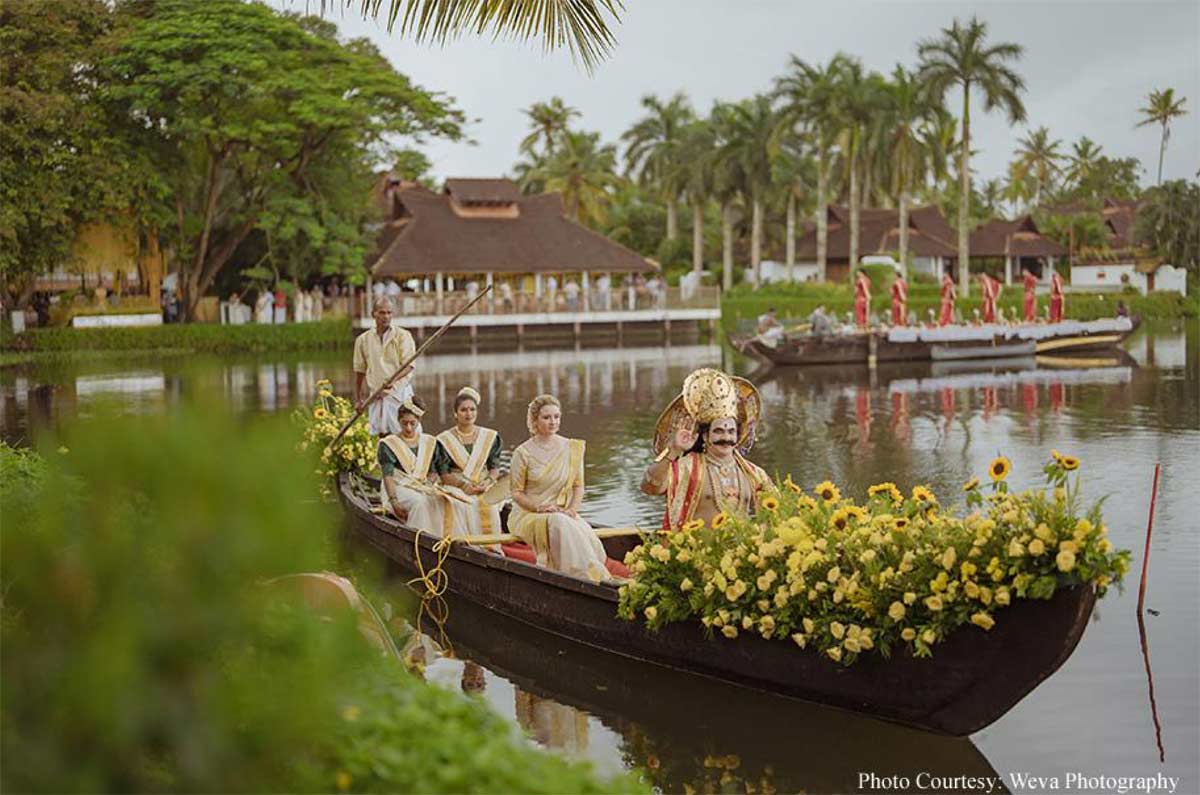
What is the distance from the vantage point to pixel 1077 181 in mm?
93812

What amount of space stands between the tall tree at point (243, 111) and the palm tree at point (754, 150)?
1718cm

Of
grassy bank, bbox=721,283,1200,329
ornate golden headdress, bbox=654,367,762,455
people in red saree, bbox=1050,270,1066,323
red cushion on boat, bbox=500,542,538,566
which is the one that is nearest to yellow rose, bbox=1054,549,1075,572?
ornate golden headdress, bbox=654,367,762,455

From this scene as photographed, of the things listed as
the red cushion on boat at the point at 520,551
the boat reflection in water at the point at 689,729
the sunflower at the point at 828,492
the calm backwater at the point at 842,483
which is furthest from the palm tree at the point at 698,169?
the sunflower at the point at 828,492

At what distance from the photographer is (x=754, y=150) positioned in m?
60.3

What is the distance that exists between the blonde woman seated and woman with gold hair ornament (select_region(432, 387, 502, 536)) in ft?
4.14

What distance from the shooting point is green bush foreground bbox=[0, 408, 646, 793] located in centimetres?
278

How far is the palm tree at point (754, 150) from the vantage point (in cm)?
6016

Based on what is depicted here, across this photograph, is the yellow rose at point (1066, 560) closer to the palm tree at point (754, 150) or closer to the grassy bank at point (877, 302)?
the grassy bank at point (877, 302)

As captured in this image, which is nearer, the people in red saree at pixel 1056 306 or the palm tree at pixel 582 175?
the people in red saree at pixel 1056 306

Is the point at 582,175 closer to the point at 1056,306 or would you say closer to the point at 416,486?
the point at 1056,306

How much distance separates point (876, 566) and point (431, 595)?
4.56 metres

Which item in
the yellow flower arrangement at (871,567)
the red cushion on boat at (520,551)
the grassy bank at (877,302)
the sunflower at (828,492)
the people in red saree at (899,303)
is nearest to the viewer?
the yellow flower arrangement at (871,567)

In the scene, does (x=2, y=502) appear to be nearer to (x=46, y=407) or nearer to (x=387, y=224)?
(x=46, y=407)

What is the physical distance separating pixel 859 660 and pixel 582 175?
210 feet
